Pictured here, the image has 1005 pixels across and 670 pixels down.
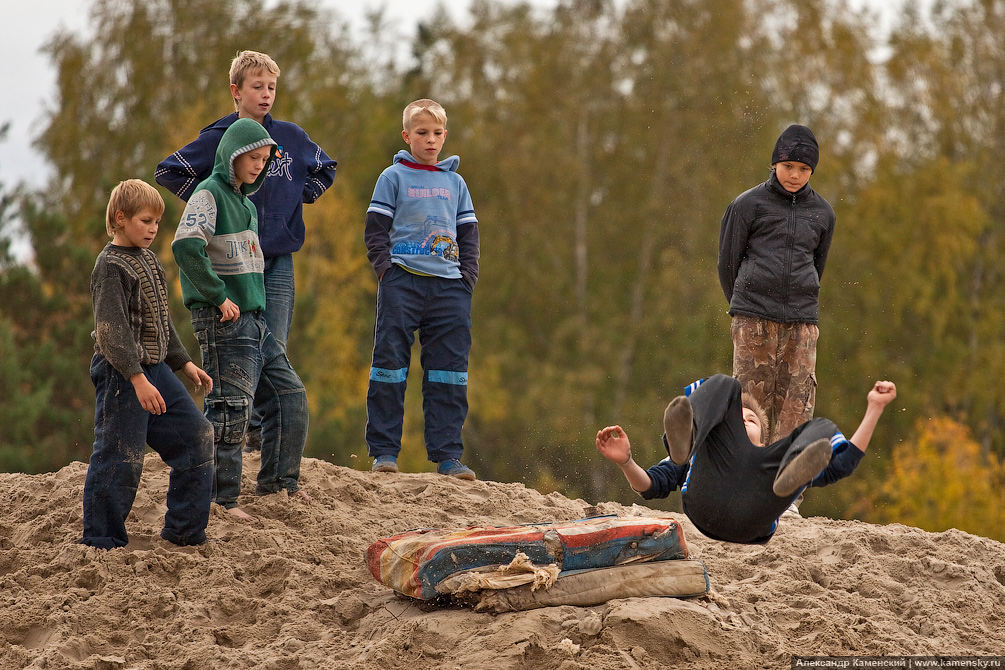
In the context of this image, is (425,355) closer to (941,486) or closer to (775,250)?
(775,250)

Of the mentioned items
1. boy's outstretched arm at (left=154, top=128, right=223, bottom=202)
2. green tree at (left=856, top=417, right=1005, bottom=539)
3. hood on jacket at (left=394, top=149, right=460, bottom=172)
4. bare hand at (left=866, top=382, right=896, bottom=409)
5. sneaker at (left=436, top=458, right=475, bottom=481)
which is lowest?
green tree at (left=856, top=417, right=1005, bottom=539)

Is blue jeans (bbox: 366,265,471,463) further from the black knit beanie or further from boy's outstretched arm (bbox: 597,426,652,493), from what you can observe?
boy's outstretched arm (bbox: 597,426,652,493)

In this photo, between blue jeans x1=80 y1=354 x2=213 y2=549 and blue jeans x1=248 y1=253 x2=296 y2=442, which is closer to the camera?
blue jeans x1=80 y1=354 x2=213 y2=549

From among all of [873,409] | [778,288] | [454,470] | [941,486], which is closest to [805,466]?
[873,409]

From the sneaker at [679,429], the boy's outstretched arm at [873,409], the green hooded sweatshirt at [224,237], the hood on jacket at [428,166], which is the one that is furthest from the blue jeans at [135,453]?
the boy's outstretched arm at [873,409]

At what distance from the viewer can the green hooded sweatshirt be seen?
4.96m

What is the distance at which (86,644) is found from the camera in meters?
4.39

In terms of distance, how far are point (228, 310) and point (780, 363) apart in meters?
3.31

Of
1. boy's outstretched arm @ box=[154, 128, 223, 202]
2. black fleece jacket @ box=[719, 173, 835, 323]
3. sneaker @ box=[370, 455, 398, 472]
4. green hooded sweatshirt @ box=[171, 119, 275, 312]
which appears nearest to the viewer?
green hooded sweatshirt @ box=[171, 119, 275, 312]

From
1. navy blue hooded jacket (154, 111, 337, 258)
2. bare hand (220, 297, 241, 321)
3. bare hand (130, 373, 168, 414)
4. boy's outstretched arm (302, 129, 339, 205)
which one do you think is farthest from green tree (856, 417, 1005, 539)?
bare hand (130, 373, 168, 414)

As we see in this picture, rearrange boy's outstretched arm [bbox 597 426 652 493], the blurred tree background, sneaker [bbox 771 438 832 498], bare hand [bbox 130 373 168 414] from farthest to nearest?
the blurred tree background < bare hand [bbox 130 373 168 414] < boy's outstretched arm [bbox 597 426 652 493] < sneaker [bbox 771 438 832 498]

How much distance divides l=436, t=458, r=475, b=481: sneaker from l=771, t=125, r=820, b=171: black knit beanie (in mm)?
2647

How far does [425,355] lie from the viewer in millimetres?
6570

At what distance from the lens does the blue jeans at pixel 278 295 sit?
5.68 m
